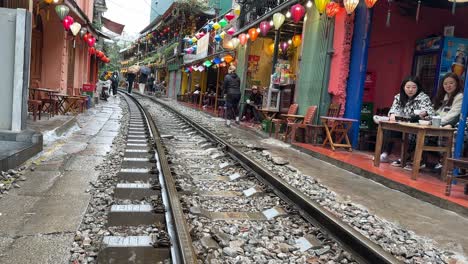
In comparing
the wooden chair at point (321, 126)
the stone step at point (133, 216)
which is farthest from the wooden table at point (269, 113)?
the stone step at point (133, 216)

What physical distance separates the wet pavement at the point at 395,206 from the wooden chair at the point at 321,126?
192 cm

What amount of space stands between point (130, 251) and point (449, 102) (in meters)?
5.78

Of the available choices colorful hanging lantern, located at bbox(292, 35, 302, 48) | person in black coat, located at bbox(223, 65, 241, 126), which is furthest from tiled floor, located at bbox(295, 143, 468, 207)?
colorful hanging lantern, located at bbox(292, 35, 302, 48)

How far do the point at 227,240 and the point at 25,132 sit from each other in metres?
4.89

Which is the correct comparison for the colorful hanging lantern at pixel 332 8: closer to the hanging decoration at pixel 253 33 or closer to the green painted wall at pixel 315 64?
the green painted wall at pixel 315 64

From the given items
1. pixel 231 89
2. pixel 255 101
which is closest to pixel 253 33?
pixel 231 89

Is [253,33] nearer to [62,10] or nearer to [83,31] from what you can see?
[62,10]

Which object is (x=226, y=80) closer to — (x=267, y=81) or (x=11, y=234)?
(x=267, y=81)

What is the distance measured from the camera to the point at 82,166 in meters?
6.57

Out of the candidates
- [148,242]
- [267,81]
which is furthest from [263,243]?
[267,81]

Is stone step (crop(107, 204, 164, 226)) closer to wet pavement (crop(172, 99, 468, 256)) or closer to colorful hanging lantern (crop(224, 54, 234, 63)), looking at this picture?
wet pavement (crop(172, 99, 468, 256))

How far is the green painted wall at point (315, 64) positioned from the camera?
412 inches

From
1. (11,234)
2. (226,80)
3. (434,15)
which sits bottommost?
(11,234)

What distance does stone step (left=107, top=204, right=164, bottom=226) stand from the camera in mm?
4004
